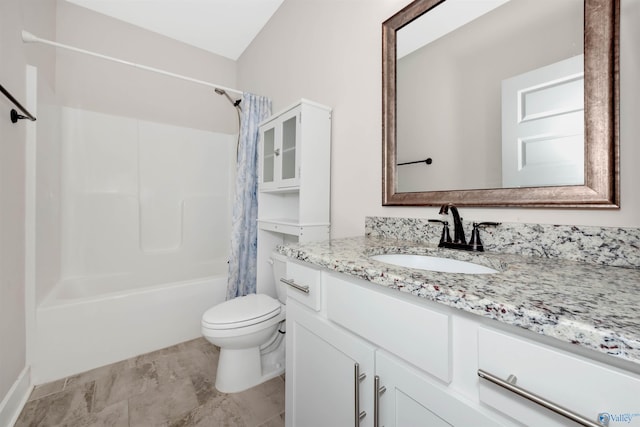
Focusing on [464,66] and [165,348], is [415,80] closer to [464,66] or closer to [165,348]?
[464,66]

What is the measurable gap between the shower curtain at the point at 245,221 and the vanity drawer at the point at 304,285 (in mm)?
1000

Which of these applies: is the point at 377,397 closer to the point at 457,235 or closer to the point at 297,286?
the point at 297,286

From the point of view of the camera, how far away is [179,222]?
8.63 feet

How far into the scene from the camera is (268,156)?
1.87 meters

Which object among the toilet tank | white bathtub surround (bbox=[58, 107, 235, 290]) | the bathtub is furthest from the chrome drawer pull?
white bathtub surround (bbox=[58, 107, 235, 290])

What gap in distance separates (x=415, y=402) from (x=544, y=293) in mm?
363

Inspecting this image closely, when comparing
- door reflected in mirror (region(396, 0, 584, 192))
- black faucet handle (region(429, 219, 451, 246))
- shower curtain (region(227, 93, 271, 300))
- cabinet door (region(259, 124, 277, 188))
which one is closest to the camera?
door reflected in mirror (region(396, 0, 584, 192))

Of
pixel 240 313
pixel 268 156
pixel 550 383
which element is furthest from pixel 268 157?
pixel 550 383

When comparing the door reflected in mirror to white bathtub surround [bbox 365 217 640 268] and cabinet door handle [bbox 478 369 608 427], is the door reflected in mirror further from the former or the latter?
cabinet door handle [bbox 478 369 608 427]

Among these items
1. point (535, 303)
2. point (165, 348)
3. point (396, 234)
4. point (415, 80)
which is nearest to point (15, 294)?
point (165, 348)

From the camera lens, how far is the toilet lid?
1.37 m

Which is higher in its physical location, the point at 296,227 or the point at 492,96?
the point at 492,96

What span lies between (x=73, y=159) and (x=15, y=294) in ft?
4.12

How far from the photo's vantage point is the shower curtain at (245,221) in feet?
6.32
